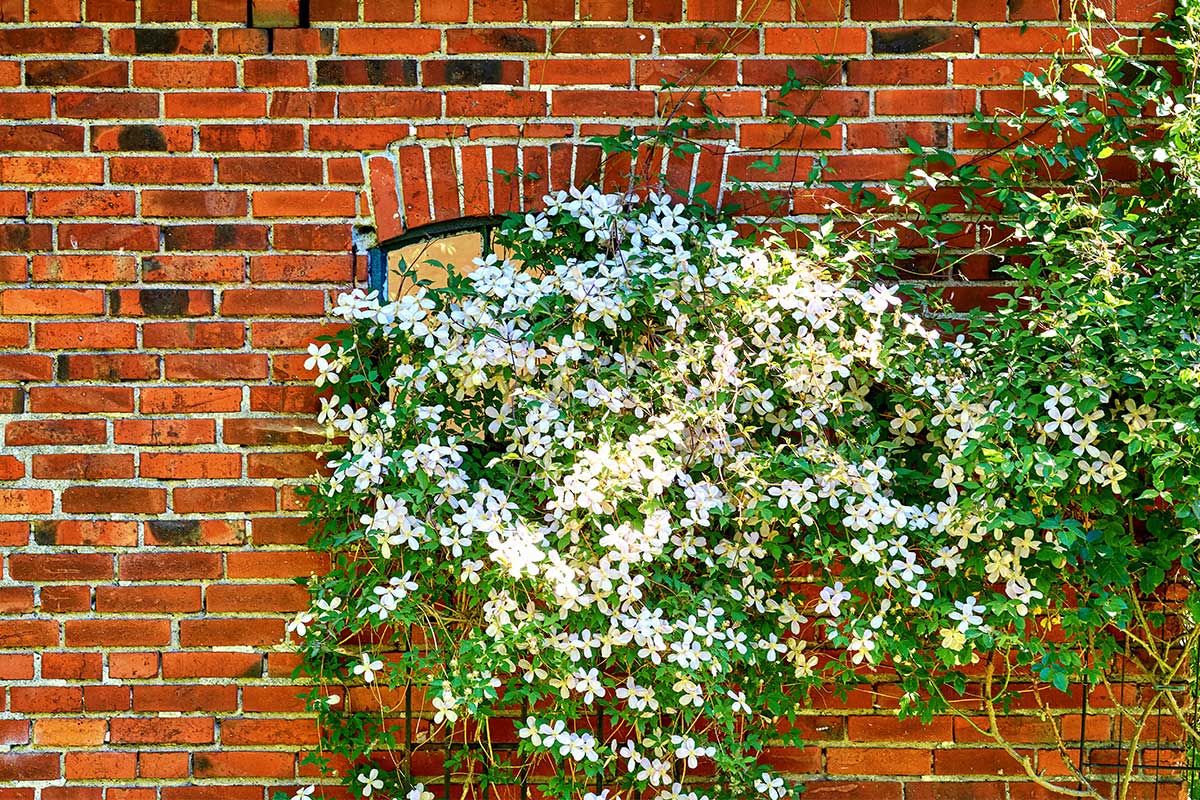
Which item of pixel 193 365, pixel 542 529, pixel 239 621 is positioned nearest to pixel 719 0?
pixel 542 529

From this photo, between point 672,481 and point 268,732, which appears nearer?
point 672,481

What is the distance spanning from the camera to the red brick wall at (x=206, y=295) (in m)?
2.95

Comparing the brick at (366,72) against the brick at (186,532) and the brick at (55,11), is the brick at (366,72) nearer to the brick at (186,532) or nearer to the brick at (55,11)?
the brick at (55,11)

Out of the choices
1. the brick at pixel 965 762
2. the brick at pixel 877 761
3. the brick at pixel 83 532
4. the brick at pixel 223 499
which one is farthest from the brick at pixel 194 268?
the brick at pixel 965 762

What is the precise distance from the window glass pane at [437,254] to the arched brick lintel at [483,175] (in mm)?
78

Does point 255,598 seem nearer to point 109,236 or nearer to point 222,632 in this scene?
Result: point 222,632

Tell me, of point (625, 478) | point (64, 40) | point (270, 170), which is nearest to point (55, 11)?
point (64, 40)

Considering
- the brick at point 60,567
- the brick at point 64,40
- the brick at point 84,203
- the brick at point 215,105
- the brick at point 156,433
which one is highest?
the brick at point 64,40

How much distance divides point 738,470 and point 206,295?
158 centimetres

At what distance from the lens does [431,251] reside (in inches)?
119

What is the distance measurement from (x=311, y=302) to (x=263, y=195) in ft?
1.08

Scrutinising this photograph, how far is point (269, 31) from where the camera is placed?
2.96m

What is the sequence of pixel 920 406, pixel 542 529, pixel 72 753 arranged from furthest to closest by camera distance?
pixel 72 753 < pixel 920 406 < pixel 542 529

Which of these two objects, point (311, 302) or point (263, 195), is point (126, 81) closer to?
point (263, 195)
